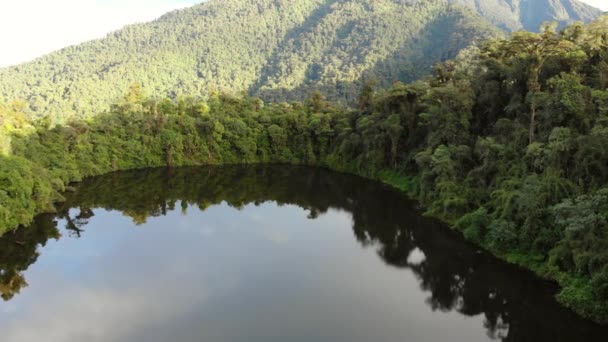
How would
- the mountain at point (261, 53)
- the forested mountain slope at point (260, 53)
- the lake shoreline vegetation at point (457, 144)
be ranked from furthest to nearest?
the forested mountain slope at point (260, 53)
the mountain at point (261, 53)
the lake shoreline vegetation at point (457, 144)

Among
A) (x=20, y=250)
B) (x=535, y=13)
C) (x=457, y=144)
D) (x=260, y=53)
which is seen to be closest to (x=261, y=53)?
(x=260, y=53)

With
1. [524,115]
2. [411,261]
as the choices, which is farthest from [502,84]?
[411,261]

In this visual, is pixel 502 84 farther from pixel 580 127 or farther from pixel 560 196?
pixel 560 196

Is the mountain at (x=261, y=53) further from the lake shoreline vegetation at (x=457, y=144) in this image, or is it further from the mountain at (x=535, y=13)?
the lake shoreline vegetation at (x=457, y=144)

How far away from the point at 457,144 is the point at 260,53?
4436 inches

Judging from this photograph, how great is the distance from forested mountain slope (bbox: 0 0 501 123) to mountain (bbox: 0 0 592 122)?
0.31 m

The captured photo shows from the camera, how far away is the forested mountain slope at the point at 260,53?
10006 centimetres

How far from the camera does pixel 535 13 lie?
A: 596 ft

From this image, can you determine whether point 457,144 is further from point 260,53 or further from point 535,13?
point 535,13

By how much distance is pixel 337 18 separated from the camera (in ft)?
472

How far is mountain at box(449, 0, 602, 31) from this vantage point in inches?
6358

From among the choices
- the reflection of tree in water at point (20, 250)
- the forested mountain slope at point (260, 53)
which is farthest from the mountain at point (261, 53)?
the reflection of tree in water at point (20, 250)

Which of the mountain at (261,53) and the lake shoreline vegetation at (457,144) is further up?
the mountain at (261,53)

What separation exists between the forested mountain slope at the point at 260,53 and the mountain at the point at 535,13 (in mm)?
44899
